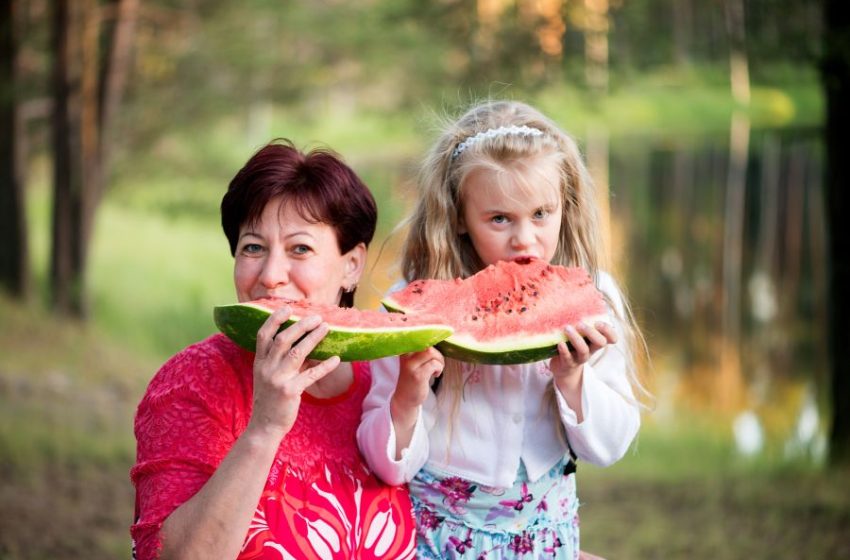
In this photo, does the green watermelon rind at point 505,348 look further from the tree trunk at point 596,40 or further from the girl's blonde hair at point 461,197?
the tree trunk at point 596,40

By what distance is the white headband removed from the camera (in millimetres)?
2512

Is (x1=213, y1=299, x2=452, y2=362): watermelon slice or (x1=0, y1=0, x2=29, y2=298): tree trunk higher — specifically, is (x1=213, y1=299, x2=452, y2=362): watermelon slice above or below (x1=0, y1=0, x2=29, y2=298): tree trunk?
below

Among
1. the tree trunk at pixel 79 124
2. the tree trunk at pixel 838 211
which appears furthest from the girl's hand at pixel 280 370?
the tree trunk at pixel 79 124

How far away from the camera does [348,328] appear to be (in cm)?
204

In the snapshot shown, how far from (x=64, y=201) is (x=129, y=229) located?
324 centimetres

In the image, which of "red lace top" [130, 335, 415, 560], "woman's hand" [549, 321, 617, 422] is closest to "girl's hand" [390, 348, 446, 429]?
"red lace top" [130, 335, 415, 560]

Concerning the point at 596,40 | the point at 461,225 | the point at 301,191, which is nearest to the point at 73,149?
the point at 596,40

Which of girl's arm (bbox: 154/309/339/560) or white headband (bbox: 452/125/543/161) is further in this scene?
white headband (bbox: 452/125/543/161)

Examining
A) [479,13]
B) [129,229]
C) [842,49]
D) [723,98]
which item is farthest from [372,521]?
[723,98]

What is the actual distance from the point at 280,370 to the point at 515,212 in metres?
0.78

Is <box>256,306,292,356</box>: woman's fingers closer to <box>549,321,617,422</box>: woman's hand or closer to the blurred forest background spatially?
<box>549,321,617,422</box>: woman's hand

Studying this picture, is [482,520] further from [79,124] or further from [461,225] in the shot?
[79,124]

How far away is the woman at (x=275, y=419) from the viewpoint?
1.89 metres

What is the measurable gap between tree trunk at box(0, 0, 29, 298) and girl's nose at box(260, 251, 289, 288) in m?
8.03
